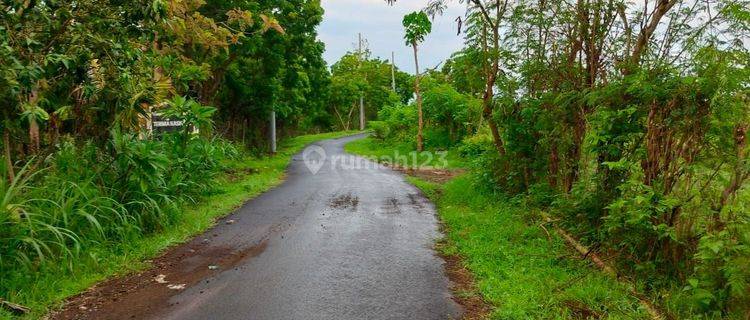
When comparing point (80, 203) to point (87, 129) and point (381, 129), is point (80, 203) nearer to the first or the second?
point (87, 129)

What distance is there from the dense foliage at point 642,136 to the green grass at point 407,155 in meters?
8.98

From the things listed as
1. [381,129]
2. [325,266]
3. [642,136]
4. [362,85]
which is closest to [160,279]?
[325,266]

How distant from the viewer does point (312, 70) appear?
21453 millimetres

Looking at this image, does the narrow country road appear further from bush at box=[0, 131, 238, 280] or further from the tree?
the tree

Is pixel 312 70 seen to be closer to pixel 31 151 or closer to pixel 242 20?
pixel 242 20

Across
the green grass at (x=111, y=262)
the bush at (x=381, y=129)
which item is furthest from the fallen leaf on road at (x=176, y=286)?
the bush at (x=381, y=129)

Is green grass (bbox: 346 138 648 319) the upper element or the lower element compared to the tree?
lower

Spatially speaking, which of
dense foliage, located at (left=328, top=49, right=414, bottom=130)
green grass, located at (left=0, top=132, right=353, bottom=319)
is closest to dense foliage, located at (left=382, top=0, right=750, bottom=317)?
green grass, located at (left=0, top=132, right=353, bottom=319)

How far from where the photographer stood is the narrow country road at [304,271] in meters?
4.43

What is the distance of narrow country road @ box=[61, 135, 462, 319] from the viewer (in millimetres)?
4426

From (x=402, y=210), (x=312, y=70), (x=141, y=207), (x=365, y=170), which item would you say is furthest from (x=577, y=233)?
(x=312, y=70)

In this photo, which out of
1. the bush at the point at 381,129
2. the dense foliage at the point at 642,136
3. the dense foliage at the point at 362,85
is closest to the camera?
the dense foliage at the point at 642,136

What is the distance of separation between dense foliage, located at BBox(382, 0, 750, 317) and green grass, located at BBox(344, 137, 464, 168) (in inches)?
354

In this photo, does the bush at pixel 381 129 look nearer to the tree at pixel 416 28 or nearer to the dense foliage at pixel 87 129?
the tree at pixel 416 28
